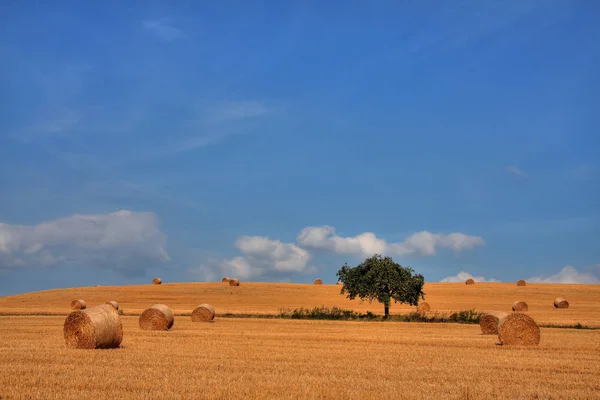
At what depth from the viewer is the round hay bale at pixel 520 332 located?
25406mm

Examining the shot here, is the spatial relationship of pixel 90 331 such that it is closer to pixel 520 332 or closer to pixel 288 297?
pixel 520 332

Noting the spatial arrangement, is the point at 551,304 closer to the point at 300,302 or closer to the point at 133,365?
the point at 300,302

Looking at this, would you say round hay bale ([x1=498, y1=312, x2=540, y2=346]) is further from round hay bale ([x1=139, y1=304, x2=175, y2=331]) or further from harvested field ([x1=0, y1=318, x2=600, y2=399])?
round hay bale ([x1=139, y1=304, x2=175, y2=331])

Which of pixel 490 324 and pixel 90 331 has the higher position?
pixel 490 324

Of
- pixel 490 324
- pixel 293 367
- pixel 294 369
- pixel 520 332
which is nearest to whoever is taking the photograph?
pixel 294 369

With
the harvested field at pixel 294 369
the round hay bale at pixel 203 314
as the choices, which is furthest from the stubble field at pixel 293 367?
the round hay bale at pixel 203 314

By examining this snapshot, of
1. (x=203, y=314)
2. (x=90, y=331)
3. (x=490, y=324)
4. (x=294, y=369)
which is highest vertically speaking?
(x=203, y=314)

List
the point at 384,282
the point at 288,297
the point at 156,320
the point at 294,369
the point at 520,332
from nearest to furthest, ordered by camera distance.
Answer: the point at 294,369, the point at 520,332, the point at 156,320, the point at 384,282, the point at 288,297

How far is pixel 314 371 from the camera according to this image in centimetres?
1576

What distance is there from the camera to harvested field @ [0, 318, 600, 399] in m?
12.8

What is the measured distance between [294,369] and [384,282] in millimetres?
34187

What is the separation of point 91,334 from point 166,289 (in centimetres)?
5699

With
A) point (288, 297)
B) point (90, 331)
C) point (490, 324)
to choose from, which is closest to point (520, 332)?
point (490, 324)

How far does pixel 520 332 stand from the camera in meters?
25.4
